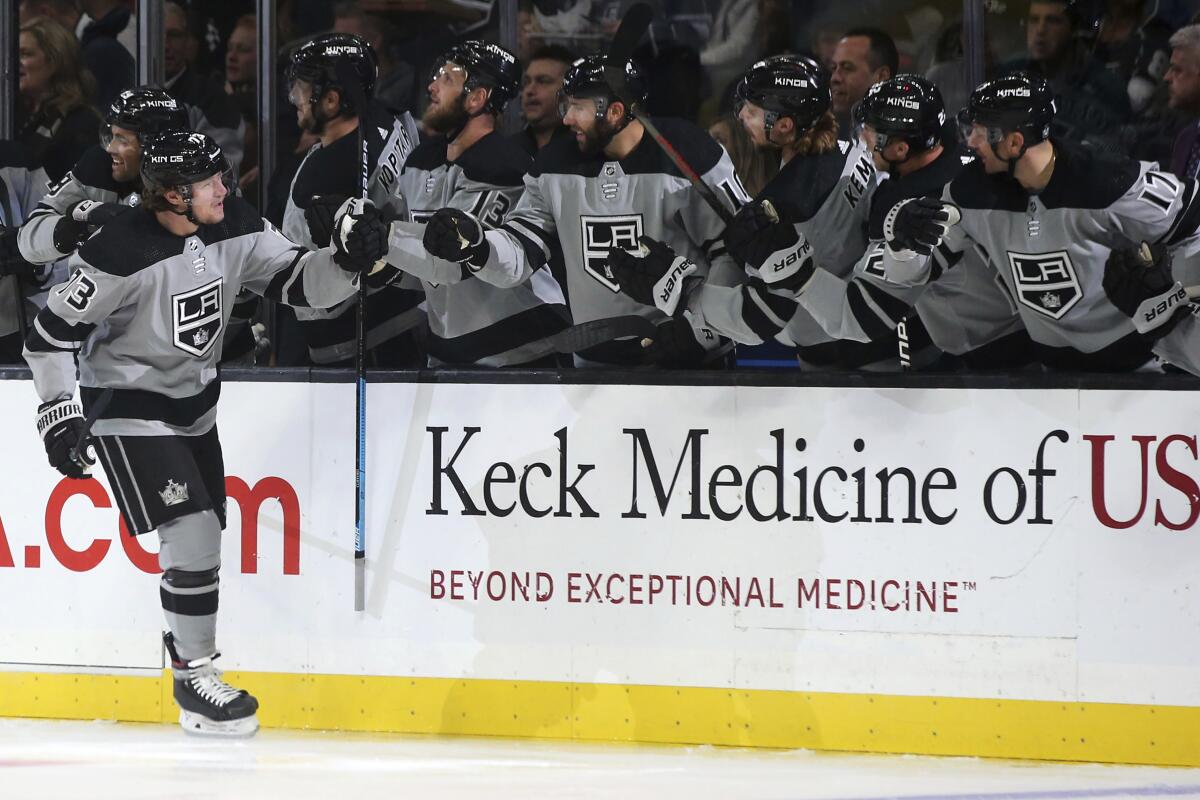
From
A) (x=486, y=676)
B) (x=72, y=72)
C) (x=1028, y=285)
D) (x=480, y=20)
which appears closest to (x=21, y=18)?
(x=72, y=72)

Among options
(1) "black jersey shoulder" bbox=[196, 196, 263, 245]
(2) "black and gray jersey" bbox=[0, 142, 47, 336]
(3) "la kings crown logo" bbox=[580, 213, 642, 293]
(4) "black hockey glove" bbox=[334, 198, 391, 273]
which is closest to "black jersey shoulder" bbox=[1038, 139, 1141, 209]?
(3) "la kings crown logo" bbox=[580, 213, 642, 293]

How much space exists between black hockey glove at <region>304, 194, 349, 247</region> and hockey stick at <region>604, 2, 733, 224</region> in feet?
2.55

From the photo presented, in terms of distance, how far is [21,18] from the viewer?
217 inches

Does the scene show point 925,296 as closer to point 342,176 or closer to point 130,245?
point 342,176

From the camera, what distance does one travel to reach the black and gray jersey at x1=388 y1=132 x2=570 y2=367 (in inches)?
175

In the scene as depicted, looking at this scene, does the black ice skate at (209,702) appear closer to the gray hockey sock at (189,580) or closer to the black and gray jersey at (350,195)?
the gray hockey sock at (189,580)

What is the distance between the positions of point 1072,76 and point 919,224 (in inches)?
53.8

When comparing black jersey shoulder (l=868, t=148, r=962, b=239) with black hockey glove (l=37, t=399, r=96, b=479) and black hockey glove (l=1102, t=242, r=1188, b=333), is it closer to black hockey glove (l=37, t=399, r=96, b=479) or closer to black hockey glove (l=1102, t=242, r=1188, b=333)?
black hockey glove (l=1102, t=242, r=1188, b=333)

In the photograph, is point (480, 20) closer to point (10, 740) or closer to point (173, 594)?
point (173, 594)

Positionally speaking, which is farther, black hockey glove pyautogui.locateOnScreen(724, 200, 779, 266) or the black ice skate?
the black ice skate

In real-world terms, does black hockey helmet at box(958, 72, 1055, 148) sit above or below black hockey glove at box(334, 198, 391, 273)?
above

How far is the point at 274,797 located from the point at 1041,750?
180cm

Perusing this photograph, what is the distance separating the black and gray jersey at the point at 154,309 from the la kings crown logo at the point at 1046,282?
165 centimetres

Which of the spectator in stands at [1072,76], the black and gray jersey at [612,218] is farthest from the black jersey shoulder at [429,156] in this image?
the spectator in stands at [1072,76]
